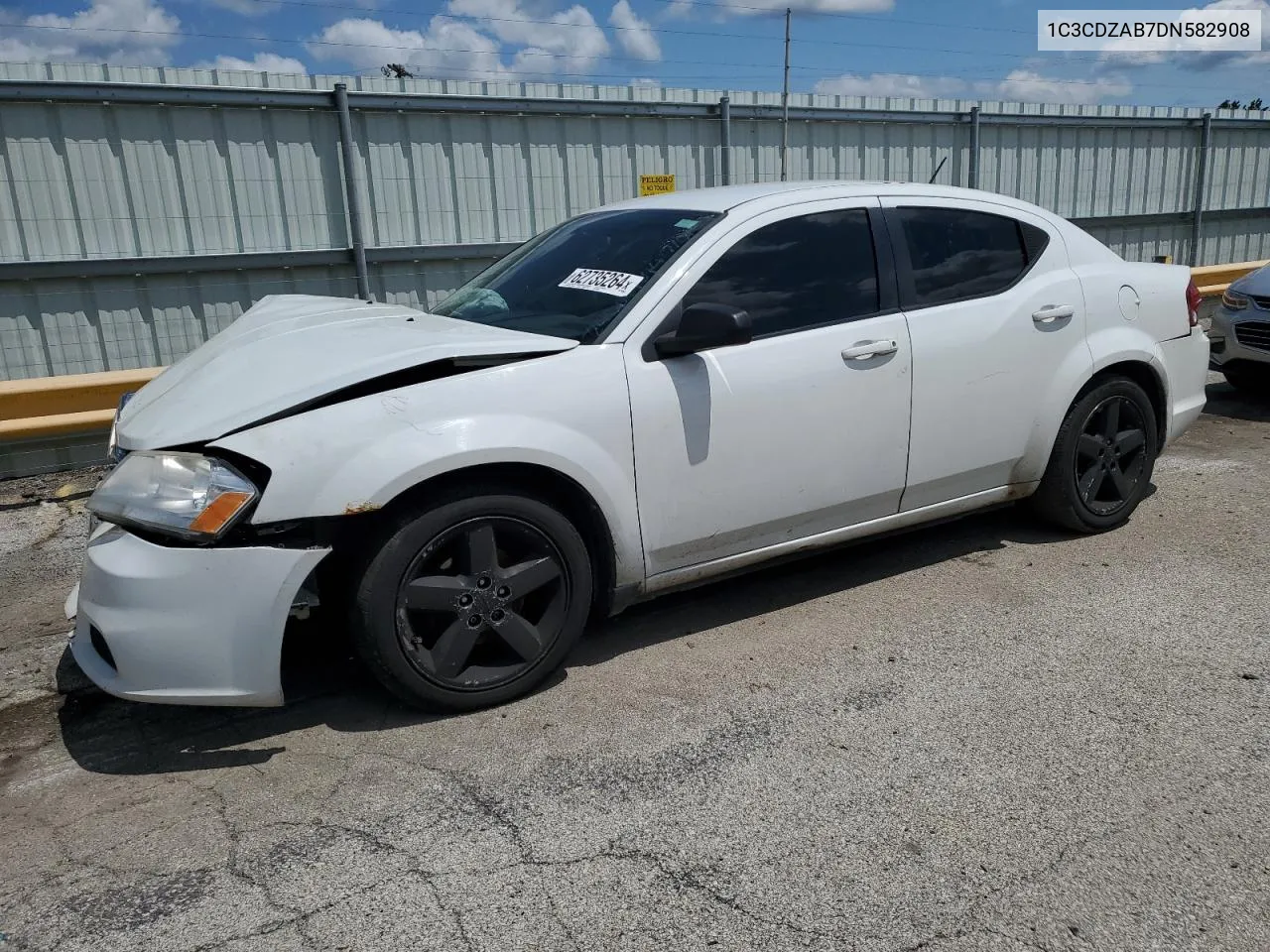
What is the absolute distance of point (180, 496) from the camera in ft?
9.82

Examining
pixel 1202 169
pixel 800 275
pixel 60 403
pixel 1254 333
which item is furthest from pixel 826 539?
pixel 1202 169

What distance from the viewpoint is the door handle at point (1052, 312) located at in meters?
4.53

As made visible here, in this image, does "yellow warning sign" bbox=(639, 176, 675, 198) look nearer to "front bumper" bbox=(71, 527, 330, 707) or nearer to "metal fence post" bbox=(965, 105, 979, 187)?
"metal fence post" bbox=(965, 105, 979, 187)

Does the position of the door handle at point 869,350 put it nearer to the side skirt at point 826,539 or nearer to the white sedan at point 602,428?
the white sedan at point 602,428

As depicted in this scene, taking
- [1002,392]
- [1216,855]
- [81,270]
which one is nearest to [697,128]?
[81,270]

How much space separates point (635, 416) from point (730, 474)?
1.49 feet

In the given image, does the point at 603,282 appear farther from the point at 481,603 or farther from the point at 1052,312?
the point at 1052,312

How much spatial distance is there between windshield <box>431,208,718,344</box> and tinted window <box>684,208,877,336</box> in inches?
7.7

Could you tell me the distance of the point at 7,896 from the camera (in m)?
2.57

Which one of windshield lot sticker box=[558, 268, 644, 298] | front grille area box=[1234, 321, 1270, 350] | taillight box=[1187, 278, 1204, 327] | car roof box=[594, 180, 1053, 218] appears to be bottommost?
front grille area box=[1234, 321, 1270, 350]

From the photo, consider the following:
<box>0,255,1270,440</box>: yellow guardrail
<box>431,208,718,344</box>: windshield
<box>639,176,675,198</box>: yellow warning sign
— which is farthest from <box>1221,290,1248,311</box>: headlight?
<box>0,255,1270,440</box>: yellow guardrail

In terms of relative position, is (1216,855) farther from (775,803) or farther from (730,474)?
(730,474)

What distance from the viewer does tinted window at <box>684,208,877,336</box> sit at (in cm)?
385

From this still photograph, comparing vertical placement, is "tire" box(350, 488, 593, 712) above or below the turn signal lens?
below
